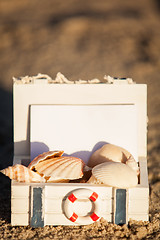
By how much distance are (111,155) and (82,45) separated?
4.57 meters

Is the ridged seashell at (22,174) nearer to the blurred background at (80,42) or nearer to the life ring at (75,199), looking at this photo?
the life ring at (75,199)

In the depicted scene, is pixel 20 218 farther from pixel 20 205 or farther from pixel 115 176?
pixel 115 176

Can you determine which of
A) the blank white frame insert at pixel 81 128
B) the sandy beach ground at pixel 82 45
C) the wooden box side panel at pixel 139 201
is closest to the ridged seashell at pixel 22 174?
the blank white frame insert at pixel 81 128

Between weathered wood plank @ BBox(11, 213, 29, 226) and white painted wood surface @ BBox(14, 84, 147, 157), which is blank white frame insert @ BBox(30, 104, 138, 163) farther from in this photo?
weathered wood plank @ BBox(11, 213, 29, 226)

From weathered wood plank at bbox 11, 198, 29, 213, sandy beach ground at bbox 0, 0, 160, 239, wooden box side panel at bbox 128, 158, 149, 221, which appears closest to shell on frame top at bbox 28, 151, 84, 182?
weathered wood plank at bbox 11, 198, 29, 213

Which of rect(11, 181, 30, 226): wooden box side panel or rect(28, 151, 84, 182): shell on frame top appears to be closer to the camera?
rect(11, 181, 30, 226): wooden box side panel

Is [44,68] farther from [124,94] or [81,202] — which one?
[81,202]

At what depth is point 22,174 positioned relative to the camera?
2.96 meters

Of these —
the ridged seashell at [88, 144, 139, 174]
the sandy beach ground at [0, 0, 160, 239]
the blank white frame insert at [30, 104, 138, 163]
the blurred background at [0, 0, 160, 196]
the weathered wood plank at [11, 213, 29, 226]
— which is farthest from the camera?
the blurred background at [0, 0, 160, 196]

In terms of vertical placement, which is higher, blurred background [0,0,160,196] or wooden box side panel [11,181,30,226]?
blurred background [0,0,160,196]

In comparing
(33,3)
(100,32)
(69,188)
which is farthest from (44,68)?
(69,188)

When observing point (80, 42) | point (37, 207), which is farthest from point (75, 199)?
point (80, 42)

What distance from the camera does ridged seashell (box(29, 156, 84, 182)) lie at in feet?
10.1

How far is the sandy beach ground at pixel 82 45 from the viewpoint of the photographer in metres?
5.77
